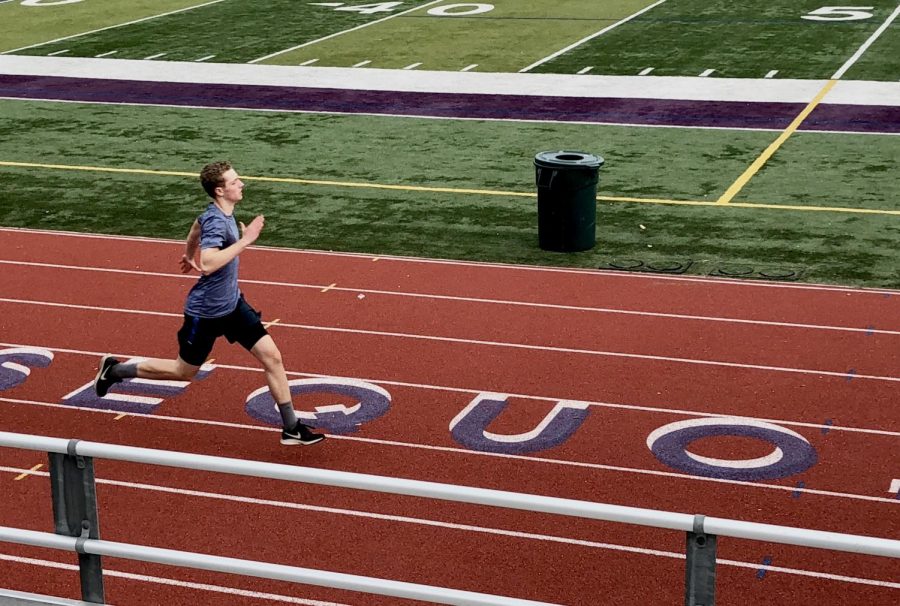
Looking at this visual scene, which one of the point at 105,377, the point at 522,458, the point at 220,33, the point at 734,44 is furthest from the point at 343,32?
the point at 522,458

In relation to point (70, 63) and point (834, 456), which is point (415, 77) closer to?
point (70, 63)

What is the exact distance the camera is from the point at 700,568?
4.73 metres

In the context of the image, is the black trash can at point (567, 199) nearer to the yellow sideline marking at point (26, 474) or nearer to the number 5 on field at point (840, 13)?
the yellow sideline marking at point (26, 474)

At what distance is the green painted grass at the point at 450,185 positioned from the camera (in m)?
14.3

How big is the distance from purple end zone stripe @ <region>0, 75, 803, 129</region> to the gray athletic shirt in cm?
1263

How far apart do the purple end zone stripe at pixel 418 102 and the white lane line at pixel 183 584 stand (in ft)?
47.6

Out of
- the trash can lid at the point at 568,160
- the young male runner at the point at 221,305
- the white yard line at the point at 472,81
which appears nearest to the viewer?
the young male runner at the point at 221,305

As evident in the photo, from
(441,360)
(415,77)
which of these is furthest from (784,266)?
(415,77)

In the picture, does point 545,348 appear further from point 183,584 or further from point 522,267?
point 183,584

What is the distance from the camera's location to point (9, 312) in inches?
489

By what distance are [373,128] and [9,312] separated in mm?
9172

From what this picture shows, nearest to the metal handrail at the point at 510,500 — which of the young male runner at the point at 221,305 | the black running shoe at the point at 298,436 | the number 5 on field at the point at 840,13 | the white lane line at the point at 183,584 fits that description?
the white lane line at the point at 183,584

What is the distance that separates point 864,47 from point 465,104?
30.7 ft

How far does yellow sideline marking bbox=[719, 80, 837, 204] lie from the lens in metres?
16.5
